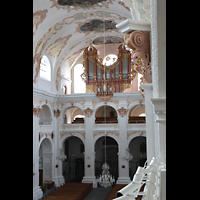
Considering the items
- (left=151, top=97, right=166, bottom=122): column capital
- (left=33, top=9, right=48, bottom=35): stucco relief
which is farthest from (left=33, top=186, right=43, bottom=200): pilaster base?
(left=151, top=97, right=166, bottom=122): column capital

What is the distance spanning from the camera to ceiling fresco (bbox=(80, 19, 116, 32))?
16.0m

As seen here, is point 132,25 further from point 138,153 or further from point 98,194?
point 138,153

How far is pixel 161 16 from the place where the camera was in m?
2.63

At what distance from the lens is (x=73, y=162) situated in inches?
867

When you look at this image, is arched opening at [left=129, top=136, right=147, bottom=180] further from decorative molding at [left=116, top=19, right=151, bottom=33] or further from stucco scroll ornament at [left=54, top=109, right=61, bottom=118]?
decorative molding at [left=116, top=19, right=151, bottom=33]

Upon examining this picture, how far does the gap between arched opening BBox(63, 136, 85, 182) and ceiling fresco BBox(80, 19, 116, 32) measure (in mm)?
9734

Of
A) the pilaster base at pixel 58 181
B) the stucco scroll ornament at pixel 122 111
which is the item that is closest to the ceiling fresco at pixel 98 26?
the stucco scroll ornament at pixel 122 111

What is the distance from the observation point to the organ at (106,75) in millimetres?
18281

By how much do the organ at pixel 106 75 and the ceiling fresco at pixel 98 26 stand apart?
187 cm
